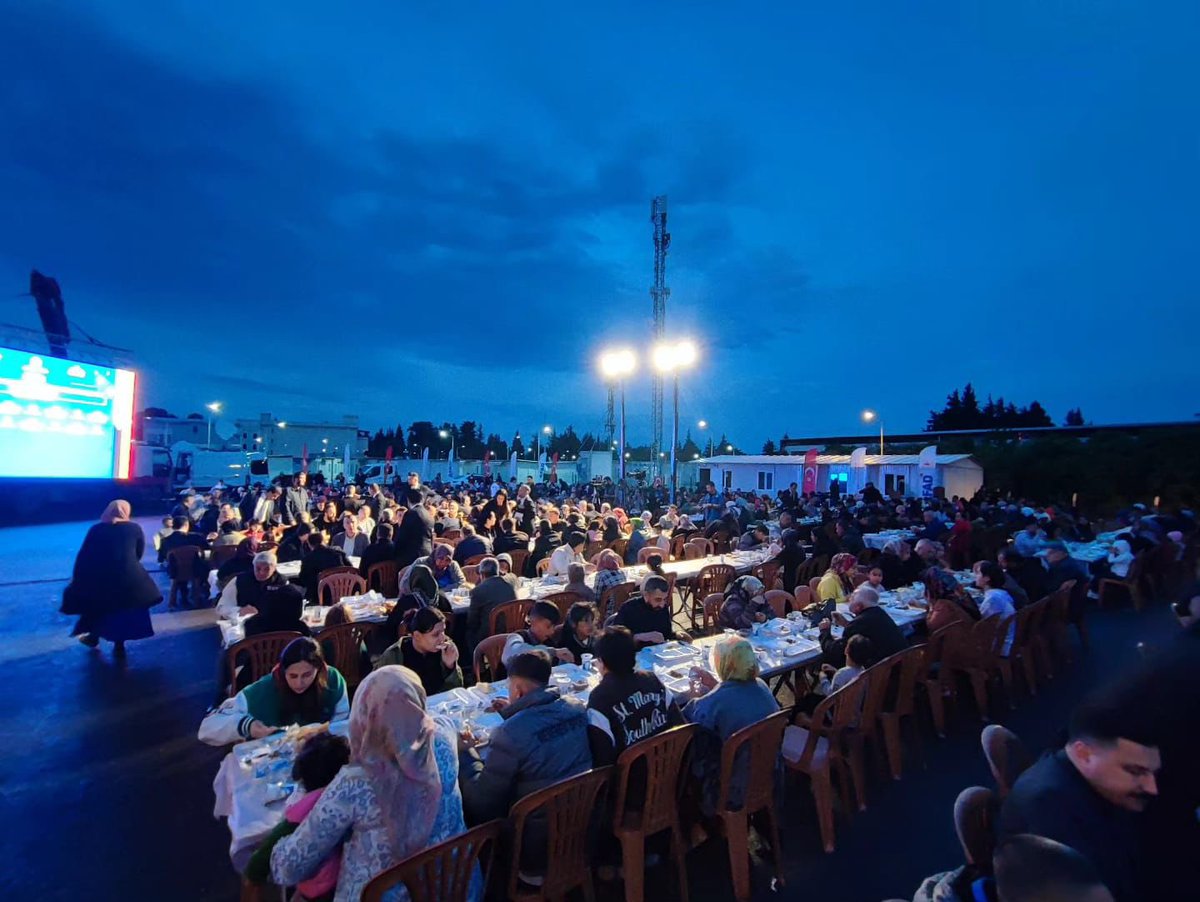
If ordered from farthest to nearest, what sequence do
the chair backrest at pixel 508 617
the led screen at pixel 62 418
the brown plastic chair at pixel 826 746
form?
the led screen at pixel 62 418, the chair backrest at pixel 508 617, the brown plastic chair at pixel 826 746

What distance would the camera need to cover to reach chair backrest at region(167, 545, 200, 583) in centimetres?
911

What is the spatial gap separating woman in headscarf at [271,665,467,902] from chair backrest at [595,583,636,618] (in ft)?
15.8

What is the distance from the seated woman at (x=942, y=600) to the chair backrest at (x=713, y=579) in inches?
109

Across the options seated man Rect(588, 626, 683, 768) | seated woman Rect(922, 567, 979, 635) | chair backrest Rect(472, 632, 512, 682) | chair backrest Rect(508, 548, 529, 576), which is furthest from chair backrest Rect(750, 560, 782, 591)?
seated man Rect(588, 626, 683, 768)

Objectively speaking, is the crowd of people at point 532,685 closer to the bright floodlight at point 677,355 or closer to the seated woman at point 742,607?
the seated woman at point 742,607

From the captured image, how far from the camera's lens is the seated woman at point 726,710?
10.5 ft

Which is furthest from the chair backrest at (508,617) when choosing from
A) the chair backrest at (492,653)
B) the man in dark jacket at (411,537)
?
the man in dark jacket at (411,537)

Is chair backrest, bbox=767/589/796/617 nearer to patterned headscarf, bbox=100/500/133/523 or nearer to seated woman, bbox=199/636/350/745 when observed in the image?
seated woman, bbox=199/636/350/745

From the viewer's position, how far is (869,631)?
4496 mm

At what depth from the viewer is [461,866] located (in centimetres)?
211

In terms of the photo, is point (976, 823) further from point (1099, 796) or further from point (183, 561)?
point (183, 561)

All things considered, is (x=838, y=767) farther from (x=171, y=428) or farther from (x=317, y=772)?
(x=171, y=428)

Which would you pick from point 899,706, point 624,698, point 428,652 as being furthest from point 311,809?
point 899,706

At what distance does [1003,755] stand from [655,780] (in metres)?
1.61
